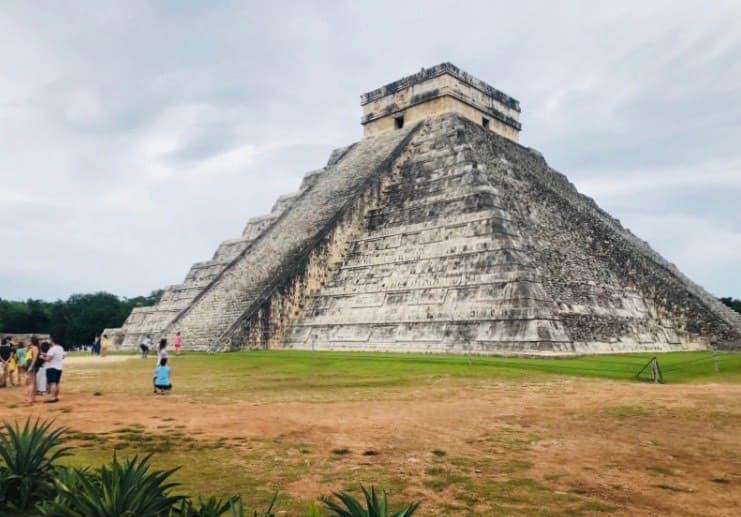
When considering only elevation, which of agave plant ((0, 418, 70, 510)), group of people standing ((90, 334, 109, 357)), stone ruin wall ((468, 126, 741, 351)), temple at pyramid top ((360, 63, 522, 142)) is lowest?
agave plant ((0, 418, 70, 510))

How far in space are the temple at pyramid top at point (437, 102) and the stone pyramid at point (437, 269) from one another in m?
0.09

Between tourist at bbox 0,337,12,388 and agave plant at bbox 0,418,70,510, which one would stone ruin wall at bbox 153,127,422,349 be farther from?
agave plant at bbox 0,418,70,510

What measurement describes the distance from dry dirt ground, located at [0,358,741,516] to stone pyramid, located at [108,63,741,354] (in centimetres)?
630

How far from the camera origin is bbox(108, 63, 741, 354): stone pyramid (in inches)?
664

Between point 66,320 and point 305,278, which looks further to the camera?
point 66,320

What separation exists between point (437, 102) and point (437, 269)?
10.7 meters

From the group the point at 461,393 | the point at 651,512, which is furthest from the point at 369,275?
the point at 651,512

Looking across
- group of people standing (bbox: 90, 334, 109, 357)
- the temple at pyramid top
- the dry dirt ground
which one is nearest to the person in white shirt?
the dry dirt ground

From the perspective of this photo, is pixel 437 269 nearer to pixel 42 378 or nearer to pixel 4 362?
pixel 42 378

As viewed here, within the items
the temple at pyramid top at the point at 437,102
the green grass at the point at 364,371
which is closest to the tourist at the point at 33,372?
the green grass at the point at 364,371

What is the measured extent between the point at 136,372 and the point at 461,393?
8809 millimetres

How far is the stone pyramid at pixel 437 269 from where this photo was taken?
1688 cm

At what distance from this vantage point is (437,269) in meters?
18.3

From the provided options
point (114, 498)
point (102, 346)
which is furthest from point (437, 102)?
point (114, 498)
